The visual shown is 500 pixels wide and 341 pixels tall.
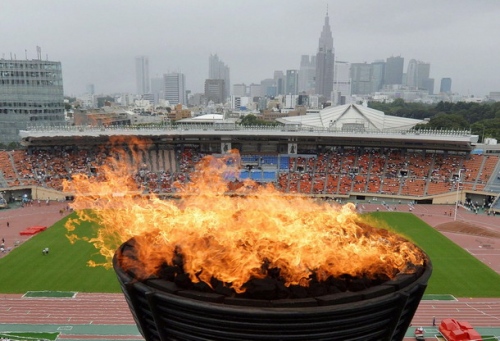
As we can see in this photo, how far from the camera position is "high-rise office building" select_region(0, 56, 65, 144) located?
229 ft

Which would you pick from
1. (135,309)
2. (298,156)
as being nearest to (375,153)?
(298,156)

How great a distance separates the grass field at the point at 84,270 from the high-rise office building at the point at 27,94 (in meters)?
43.4

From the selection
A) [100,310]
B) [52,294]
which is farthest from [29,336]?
[52,294]

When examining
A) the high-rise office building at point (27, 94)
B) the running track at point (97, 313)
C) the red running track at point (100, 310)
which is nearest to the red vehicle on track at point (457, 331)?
the running track at point (97, 313)

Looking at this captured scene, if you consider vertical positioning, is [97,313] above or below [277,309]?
below

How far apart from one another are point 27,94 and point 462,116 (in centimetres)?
8467

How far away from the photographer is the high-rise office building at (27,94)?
69.8 metres

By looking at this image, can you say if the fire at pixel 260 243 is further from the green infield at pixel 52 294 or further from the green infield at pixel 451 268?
the green infield at pixel 451 268

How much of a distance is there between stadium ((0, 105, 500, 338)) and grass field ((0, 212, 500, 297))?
12.4m

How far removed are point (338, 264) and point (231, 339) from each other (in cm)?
311

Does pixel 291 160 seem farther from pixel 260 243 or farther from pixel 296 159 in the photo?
pixel 260 243

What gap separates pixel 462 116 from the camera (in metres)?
91.5

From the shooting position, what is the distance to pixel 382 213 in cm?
4181

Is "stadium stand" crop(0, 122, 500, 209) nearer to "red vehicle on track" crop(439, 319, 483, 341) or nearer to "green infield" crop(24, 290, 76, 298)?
"green infield" crop(24, 290, 76, 298)
